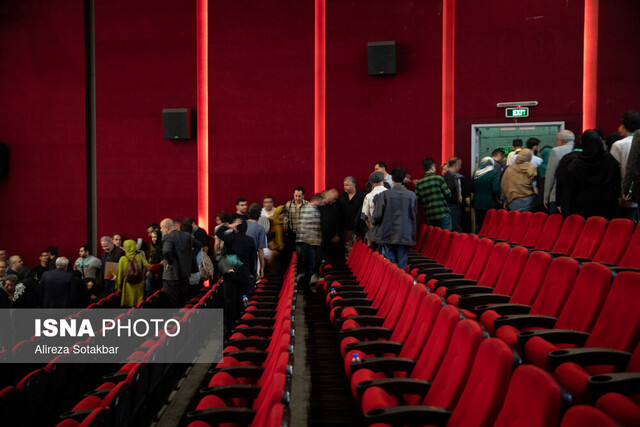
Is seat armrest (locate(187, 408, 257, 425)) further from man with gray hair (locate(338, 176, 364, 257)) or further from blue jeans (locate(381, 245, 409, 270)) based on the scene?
man with gray hair (locate(338, 176, 364, 257))

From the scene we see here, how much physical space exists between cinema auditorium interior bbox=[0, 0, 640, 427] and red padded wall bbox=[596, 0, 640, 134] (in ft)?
0.06

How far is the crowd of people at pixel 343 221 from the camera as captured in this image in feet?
8.77

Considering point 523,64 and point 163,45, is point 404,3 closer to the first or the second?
point 523,64

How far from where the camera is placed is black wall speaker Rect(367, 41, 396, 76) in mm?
4777

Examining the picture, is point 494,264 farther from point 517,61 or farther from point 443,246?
point 517,61

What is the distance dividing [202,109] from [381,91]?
1807 mm

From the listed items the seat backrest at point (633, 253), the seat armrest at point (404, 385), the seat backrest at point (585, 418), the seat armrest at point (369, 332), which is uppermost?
the seat backrest at point (633, 253)

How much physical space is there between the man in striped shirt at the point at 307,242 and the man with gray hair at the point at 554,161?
1.56m

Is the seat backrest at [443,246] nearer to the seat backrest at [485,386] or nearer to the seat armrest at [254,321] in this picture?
the seat armrest at [254,321]

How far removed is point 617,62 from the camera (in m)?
4.43

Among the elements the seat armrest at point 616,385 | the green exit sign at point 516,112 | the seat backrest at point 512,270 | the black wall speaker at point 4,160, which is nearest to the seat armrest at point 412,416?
the seat armrest at point 616,385

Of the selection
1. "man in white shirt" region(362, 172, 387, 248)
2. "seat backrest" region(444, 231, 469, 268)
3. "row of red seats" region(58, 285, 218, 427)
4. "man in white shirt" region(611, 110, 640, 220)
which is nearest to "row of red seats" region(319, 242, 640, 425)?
"seat backrest" region(444, 231, 469, 268)

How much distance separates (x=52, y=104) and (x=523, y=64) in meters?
4.67

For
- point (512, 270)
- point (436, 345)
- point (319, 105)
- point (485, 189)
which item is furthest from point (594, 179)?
point (319, 105)
